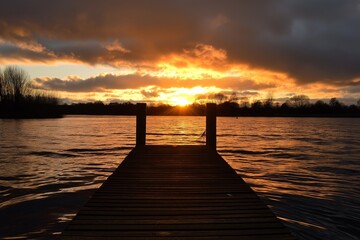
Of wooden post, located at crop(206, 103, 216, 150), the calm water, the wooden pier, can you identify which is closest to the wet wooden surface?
the wooden pier

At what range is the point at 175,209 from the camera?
546 centimetres

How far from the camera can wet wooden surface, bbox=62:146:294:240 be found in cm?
442

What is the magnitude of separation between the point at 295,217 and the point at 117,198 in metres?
5.32

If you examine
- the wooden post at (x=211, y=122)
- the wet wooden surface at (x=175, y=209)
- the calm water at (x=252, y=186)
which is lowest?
the calm water at (x=252, y=186)

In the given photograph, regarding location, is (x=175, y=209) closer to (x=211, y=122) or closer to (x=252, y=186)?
(x=211, y=122)

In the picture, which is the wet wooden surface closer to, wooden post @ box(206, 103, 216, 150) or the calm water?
the calm water

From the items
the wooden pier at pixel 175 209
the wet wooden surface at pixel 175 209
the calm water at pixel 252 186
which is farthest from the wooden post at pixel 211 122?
the wet wooden surface at pixel 175 209

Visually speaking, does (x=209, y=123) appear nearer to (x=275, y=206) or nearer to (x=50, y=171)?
(x=275, y=206)

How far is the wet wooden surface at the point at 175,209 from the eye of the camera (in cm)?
442

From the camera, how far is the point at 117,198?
607cm

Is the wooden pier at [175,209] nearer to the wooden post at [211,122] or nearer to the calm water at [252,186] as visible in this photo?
the calm water at [252,186]

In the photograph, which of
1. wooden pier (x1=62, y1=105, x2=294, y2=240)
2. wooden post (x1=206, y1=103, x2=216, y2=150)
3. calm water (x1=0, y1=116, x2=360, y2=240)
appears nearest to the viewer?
wooden pier (x1=62, y1=105, x2=294, y2=240)

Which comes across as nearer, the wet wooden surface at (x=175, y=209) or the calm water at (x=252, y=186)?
the wet wooden surface at (x=175, y=209)

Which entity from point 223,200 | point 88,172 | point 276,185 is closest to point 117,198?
point 223,200
